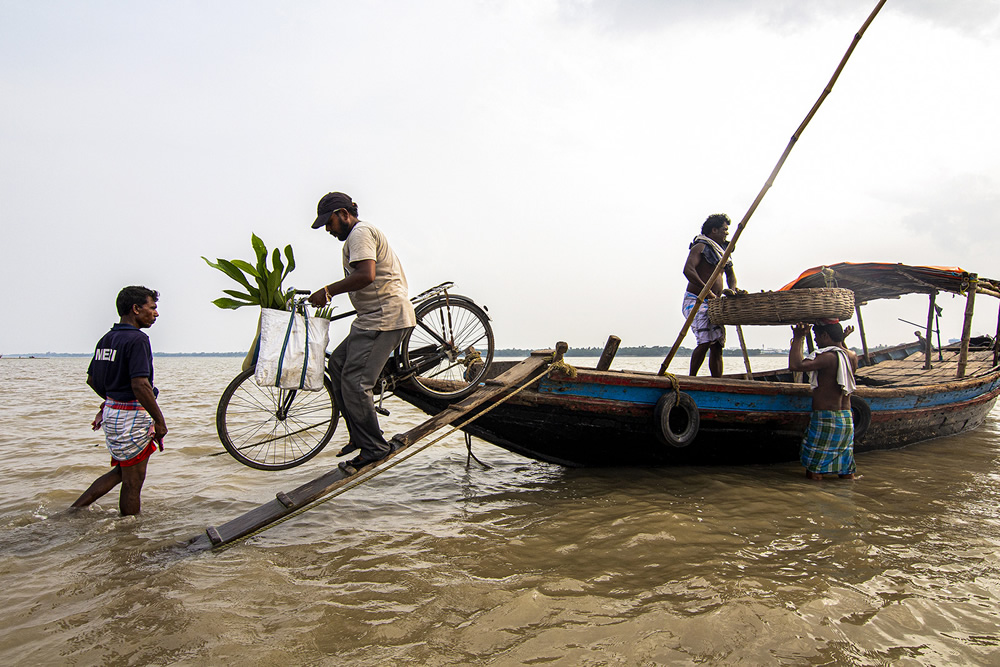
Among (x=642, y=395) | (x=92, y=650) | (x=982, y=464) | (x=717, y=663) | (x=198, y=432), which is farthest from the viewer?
(x=198, y=432)

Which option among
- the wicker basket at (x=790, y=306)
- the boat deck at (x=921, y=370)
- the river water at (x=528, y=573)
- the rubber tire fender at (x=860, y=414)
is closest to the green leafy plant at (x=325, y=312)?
the river water at (x=528, y=573)

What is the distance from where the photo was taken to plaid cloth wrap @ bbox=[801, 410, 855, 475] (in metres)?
5.18

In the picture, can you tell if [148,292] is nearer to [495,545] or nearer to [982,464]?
[495,545]

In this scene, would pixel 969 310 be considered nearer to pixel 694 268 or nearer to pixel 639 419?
pixel 694 268

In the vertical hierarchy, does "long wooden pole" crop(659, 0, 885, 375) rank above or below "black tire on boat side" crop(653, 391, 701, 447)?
above

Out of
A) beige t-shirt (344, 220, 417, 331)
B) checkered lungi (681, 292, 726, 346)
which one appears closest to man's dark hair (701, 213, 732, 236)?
checkered lungi (681, 292, 726, 346)

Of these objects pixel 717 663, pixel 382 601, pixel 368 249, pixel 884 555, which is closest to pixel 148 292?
pixel 368 249

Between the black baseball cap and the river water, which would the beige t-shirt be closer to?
the black baseball cap

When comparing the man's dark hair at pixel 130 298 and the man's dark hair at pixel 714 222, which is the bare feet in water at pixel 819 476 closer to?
the man's dark hair at pixel 714 222

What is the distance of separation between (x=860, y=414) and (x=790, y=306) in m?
1.97

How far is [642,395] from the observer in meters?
4.99

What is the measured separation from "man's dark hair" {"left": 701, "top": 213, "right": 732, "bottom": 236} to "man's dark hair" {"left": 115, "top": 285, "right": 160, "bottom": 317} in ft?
17.9

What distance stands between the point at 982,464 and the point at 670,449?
13.9 ft

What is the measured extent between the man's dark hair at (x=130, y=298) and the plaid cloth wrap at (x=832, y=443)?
6.09 m
